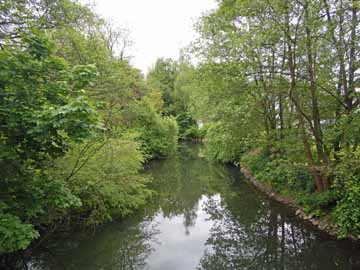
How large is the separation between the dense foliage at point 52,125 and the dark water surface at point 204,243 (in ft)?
2.27

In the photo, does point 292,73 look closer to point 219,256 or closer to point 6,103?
point 219,256

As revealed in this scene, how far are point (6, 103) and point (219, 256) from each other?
528cm

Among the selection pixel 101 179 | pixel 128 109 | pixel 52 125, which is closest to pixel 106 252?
pixel 101 179

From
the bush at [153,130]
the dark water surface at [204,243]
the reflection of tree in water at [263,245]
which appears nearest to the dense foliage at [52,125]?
the dark water surface at [204,243]

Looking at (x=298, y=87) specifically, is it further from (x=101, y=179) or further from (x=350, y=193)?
(x=101, y=179)

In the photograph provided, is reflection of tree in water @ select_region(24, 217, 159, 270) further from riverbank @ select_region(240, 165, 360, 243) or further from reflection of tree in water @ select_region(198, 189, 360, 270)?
riverbank @ select_region(240, 165, 360, 243)

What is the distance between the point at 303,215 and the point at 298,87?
3831mm

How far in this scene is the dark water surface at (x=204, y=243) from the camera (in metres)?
5.67

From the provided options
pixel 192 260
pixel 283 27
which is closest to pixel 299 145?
pixel 283 27

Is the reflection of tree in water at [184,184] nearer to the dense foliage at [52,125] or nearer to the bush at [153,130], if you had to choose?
the bush at [153,130]

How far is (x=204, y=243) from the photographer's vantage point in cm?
683

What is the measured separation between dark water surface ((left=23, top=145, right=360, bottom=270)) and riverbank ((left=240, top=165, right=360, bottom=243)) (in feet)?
0.75

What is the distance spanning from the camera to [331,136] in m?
6.42

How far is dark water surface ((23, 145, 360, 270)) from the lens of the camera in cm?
567
